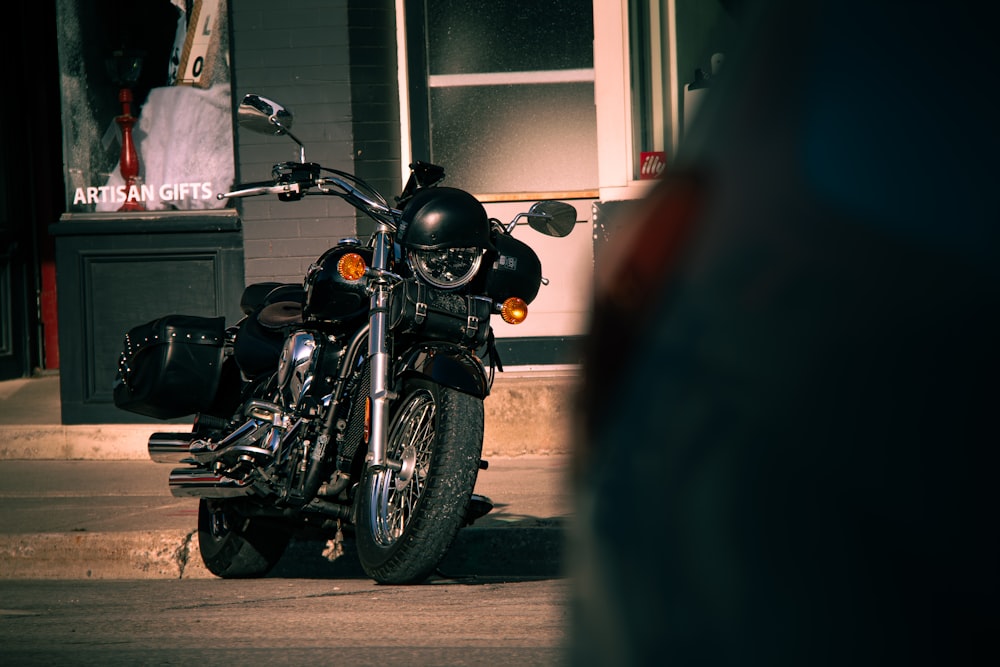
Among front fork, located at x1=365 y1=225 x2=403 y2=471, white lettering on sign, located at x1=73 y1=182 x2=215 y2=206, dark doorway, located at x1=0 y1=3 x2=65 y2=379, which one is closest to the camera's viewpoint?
front fork, located at x1=365 y1=225 x2=403 y2=471

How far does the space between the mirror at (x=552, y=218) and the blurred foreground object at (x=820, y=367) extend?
373 cm

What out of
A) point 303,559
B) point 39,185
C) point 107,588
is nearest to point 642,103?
point 303,559

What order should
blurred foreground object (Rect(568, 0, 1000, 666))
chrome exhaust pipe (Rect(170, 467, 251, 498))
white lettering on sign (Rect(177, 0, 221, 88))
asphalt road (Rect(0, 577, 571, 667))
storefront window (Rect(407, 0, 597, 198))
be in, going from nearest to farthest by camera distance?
blurred foreground object (Rect(568, 0, 1000, 666))
asphalt road (Rect(0, 577, 571, 667))
chrome exhaust pipe (Rect(170, 467, 251, 498))
storefront window (Rect(407, 0, 597, 198))
white lettering on sign (Rect(177, 0, 221, 88))

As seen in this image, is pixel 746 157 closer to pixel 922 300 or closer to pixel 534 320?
pixel 922 300

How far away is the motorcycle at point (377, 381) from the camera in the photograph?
446 cm

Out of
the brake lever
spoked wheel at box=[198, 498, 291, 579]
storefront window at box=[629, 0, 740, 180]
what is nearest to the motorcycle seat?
the brake lever

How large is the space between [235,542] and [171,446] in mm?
476

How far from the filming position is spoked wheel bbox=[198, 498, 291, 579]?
5.39 meters

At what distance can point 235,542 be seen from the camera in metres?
5.39

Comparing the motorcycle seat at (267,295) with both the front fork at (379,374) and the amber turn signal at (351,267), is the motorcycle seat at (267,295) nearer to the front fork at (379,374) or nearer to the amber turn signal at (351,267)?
the amber turn signal at (351,267)

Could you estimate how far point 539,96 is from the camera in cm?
852

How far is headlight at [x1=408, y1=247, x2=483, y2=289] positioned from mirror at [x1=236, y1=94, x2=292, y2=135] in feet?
2.45

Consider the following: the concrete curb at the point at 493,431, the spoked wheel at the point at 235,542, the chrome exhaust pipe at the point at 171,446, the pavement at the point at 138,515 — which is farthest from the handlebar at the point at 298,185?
the concrete curb at the point at 493,431

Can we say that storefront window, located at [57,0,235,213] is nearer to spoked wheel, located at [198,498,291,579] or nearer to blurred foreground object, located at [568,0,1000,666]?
spoked wheel, located at [198,498,291,579]
